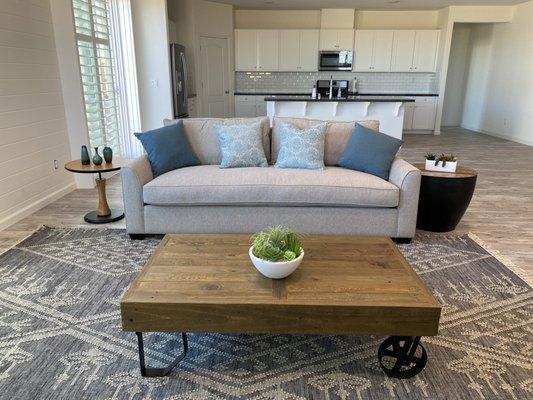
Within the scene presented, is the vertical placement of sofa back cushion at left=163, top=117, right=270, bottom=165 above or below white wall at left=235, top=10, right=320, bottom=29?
below

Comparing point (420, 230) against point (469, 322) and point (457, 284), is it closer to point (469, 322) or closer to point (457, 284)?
point (457, 284)

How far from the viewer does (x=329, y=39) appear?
28.5 feet

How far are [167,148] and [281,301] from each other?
2.09 m

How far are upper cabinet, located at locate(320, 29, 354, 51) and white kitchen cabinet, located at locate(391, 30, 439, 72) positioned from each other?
99 centimetres

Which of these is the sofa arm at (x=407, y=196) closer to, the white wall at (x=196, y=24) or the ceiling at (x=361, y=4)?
the white wall at (x=196, y=24)

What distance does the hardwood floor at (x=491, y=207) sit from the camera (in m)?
3.17

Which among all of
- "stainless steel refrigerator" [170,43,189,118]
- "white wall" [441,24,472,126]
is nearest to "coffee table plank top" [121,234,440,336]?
"stainless steel refrigerator" [170,43,189,118]

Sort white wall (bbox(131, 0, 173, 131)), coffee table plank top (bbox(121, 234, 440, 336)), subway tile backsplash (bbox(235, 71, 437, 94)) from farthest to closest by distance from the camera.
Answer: subway tile backsplash (bbox(235, 71, 437, 94)) < white wall (bbox(131, 0, 173, 131)) < coffee table plank top (bbox(121, 234, 440, 336))

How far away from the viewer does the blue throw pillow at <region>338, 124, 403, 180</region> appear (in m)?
3.15

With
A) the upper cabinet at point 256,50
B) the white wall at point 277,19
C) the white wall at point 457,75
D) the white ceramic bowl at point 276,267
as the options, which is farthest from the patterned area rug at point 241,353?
the white wall at point 457,75

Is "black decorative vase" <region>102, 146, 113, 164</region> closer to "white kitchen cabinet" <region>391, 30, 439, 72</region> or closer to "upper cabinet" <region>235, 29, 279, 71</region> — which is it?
"upper cabinet" <region>235, 29, 279, 71</region>

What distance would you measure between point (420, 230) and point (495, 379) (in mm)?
1754

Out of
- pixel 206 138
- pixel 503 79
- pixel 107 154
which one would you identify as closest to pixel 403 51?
pixel 503 79

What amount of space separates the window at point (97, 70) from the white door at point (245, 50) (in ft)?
13.2
